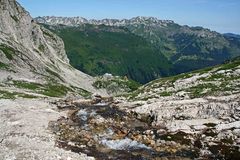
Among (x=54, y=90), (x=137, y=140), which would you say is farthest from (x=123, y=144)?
(x=54, y=90)

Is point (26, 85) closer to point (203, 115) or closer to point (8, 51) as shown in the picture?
point (8, 51)

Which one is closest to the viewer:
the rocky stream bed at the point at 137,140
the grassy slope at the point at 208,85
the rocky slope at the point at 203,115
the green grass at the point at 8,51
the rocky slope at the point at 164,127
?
the rocky stream bed at the point at 137,140

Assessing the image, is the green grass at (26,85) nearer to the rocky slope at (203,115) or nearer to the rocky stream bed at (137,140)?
the rocky slope at (203,115)

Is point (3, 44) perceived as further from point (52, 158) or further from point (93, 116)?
point (52, 158)

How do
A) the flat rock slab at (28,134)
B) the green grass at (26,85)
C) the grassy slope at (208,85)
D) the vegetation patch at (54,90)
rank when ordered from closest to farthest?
1. the flat rock slab at (28,134)
2. the grassy slope at (208,85)
3. the green grass at (26,85)
4. the vegetation patch at (54,90)

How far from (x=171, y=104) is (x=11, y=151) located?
110ft

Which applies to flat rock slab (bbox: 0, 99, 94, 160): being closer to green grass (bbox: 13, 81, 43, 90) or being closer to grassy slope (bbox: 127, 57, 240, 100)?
grassy slope (bbox: 127, 57, 240, 100)

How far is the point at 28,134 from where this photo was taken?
54969mm

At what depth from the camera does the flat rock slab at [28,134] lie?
1736 inches

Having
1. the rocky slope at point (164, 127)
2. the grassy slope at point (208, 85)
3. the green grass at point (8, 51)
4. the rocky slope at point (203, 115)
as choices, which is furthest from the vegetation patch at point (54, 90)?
the rocky slope at point (203, 115)

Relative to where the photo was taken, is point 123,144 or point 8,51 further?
point 8,51

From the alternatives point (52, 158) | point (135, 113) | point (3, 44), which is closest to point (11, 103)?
point (135, 113)

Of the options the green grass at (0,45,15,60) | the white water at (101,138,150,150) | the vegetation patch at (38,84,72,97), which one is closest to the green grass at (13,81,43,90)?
the vegetation patch at (38,84,72,97)

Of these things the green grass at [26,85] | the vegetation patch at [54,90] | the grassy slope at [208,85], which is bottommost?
the vegetation patch at [54,90]
